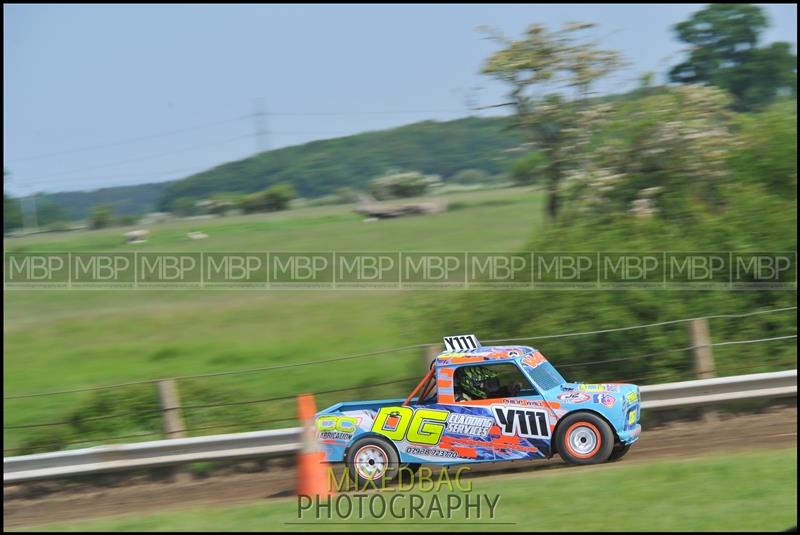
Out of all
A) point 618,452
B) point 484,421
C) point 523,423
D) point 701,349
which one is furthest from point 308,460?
point 701,349

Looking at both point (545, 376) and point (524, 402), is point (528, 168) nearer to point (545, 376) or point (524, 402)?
point (545, 376)

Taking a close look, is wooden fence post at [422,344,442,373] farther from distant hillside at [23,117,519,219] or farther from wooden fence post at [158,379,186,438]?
distant hillside at [23,117,519,219]

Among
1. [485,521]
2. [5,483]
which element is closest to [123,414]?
[5,483]

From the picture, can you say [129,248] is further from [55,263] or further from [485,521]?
[485,521]

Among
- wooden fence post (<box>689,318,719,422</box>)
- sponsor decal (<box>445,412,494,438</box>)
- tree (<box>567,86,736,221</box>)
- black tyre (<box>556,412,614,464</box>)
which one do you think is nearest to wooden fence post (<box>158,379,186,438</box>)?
sponsor decal (<box>445,412,494,438</box>)

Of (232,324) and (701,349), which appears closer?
(701,349)

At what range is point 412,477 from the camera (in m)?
8.73

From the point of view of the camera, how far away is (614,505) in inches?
269

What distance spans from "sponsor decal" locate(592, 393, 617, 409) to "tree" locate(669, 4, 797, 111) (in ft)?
41.9

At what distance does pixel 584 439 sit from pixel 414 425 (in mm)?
1816

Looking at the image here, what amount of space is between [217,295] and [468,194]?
8224mm

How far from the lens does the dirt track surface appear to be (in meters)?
9.34

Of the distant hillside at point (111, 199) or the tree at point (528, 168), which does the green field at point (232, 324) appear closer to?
the tree at point (528, 168)

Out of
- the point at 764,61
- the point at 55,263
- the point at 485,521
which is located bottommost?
the point at 485,521
